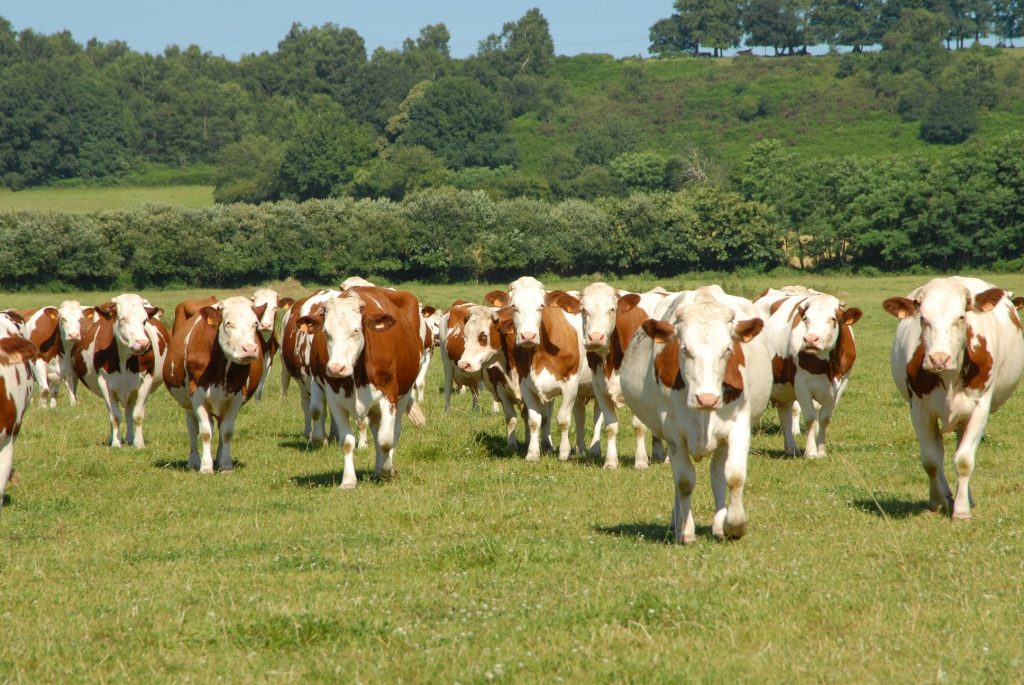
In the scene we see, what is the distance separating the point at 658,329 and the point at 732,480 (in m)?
1.32

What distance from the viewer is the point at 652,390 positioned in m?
10.7

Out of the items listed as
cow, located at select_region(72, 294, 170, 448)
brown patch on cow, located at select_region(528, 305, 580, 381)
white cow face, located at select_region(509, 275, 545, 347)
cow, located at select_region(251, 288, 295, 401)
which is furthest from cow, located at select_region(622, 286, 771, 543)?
→ cow, located at select_region(72, 294, 170, 448)

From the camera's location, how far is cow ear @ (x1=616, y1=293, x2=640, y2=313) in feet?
51.0

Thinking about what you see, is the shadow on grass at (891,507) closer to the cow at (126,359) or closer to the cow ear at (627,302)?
the cow ear at (627,302)

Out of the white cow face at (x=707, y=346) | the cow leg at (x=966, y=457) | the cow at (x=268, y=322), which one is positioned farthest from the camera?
the cow at (x=268, y=322)

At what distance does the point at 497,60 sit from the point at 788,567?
195168 millimetres

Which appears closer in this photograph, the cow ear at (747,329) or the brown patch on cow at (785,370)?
the cow ear at (747,329)

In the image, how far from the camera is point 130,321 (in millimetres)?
17953

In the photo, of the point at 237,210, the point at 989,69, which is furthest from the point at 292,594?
the point at 989,69

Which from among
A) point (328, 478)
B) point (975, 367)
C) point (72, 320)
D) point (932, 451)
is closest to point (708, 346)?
point (975, 367)

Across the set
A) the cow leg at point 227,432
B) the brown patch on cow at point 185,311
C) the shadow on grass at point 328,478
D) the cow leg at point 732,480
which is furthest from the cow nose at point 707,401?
the brown patch on cow at point 185,311

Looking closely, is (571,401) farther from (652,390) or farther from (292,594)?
(292,594)

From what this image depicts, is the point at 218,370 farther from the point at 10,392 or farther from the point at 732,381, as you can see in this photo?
the point at 732,381

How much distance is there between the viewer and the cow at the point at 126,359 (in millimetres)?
17984
